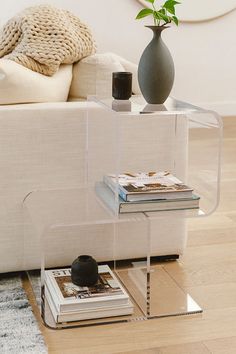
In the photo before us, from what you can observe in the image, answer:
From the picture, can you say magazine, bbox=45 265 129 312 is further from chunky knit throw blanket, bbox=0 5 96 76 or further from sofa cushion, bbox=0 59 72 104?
chunky knit throw blanket, bbox=0 5 96 76

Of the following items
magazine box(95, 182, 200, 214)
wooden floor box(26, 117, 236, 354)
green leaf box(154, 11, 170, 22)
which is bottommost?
wooden floor box(26, 117, 236, 354)

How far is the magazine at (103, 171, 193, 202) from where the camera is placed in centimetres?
211

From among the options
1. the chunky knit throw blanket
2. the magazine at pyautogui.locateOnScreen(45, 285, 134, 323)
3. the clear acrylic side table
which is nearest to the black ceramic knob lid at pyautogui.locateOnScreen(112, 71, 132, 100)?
the clear acrylic side table

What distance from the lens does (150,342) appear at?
6.50 feet

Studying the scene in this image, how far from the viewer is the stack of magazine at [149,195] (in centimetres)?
210

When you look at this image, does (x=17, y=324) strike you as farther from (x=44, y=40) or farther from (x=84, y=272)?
(x=44, y=40)

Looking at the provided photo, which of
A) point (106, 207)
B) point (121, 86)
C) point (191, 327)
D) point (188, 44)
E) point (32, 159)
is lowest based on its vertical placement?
point (191, 327)

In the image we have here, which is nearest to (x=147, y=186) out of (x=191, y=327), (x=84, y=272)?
(x=84, y=272)

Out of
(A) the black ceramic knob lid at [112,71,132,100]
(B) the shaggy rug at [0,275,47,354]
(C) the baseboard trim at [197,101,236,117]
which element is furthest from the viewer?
(C) the baseboard trim at [197,101,236,117]

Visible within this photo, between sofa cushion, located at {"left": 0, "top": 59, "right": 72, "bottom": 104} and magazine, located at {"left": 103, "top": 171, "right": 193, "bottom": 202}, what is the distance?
1.16 feet

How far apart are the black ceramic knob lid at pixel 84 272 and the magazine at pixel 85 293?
2cm

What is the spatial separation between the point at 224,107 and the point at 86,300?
133 inches

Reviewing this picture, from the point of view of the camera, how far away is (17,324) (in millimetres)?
2045

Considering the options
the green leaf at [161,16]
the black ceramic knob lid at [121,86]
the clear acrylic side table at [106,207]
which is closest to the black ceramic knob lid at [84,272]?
the clear acrylic side table at [106,207]
